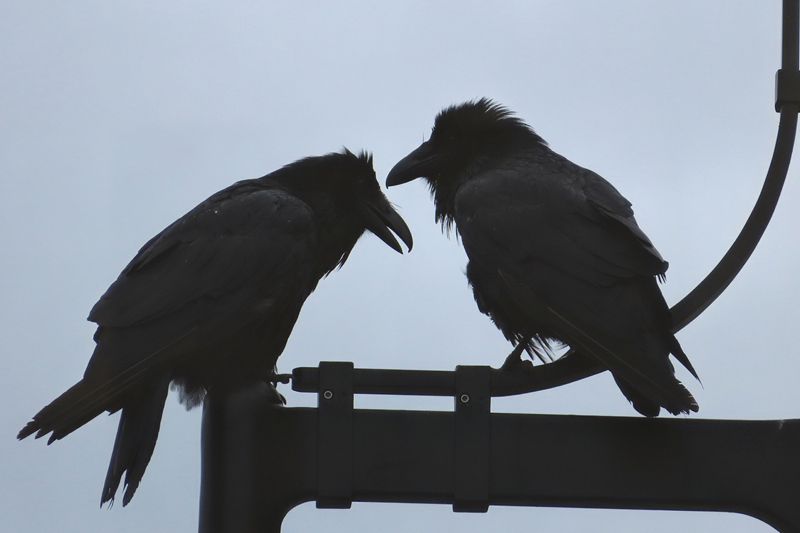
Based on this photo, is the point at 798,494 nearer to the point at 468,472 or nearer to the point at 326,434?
the point at 468,472

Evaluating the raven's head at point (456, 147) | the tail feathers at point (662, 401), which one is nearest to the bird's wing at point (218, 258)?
the raven's head at point (456, 147)

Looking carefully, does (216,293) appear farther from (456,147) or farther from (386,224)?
(456,147)

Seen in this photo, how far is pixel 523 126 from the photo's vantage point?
498 cm

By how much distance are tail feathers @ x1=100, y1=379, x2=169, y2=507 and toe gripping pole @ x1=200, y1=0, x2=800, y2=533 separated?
1.09 m

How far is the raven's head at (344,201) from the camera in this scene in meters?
5.01

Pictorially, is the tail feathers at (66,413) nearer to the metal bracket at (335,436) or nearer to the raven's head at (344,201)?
the metal bracket at (335,436)

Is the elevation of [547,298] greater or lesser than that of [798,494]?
greater

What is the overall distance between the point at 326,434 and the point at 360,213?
9.55ft

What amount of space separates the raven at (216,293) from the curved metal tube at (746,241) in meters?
1.00

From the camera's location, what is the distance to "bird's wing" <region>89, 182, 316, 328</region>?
3799 mm

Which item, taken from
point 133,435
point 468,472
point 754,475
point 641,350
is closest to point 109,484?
point 133,435

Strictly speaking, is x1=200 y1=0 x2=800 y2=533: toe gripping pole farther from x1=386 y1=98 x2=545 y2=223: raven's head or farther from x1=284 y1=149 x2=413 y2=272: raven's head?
x1=284 y1=149 x2=413 y2=272: raven's head

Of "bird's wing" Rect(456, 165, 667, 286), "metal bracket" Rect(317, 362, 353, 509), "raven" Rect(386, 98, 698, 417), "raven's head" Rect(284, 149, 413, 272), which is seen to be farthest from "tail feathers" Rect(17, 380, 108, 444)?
"raven's head" Rect(284, 149, 413, 272)

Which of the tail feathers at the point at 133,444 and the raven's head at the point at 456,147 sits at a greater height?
the raven's head at the point at 456,147
